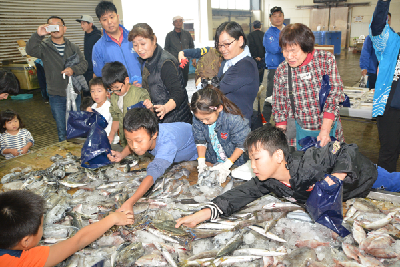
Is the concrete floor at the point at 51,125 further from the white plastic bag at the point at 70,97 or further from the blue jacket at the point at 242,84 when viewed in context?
the blue jacket at the point at 242,84

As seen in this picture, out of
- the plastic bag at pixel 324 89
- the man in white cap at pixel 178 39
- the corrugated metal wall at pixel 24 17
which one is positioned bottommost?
the plastic bag at pixel 324 89

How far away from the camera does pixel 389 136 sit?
8.73 ft

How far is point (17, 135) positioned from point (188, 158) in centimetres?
225

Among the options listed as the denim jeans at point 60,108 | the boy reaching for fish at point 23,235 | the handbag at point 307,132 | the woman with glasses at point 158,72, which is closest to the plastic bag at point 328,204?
the handbag at point 307,132

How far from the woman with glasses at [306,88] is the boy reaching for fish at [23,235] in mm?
1840

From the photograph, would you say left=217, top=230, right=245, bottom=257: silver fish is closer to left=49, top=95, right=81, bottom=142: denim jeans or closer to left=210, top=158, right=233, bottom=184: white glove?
left=210, top=158, right=233, bottom=184: white glove

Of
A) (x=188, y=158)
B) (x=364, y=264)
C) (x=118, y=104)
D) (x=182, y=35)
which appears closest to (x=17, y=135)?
(x=118, y=104)

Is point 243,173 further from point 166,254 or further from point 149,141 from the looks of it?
point 166,254

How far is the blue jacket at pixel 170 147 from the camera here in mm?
2041

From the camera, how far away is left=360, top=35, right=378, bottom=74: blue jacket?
13.3 feet

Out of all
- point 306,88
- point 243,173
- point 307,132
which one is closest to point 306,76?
point 306,88

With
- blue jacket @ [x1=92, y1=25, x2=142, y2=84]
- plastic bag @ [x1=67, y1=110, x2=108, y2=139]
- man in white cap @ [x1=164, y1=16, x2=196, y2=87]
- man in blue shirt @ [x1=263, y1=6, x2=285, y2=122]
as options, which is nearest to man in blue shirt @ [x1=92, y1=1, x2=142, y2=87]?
blue jacket @ [x1=92, y1=25, x2=142, y2=84]

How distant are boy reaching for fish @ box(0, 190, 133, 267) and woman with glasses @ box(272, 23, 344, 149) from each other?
1.84m

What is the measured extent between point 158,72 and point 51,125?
427cm
